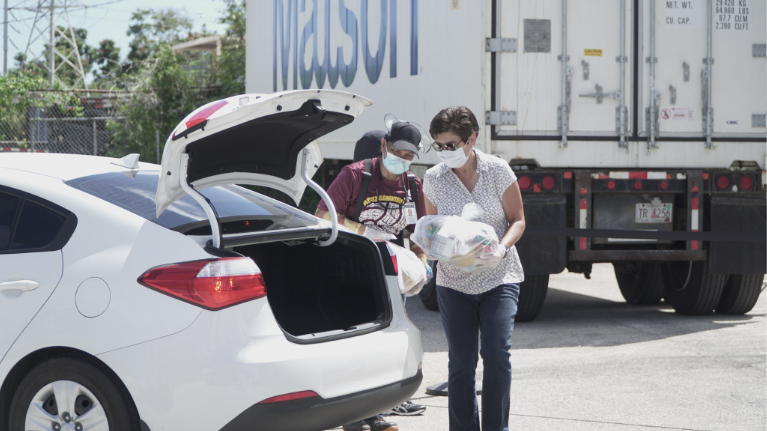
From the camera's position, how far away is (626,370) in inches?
241

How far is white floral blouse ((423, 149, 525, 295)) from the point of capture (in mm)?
4090

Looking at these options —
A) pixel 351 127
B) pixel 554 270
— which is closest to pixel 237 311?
pixel 554 270

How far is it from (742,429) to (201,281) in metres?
3.15

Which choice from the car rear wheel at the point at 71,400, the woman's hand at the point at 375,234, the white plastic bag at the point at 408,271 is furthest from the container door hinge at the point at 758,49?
the car rear wheel at the point at 71,400

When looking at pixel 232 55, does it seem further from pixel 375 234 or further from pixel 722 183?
pixel 375 234

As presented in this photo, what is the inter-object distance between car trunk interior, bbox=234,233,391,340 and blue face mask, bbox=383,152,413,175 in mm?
861

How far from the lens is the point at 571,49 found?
7707 mm

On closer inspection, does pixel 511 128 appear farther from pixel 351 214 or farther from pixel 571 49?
pixel 351 214

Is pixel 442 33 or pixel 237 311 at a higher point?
pixel 442 33

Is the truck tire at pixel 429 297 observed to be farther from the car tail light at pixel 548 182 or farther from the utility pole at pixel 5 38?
the utility pole at pixel 5 38

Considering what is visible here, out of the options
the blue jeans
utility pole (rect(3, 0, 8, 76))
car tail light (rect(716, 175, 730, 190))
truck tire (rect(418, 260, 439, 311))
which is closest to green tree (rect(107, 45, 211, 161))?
utility pole (rect(3, 0, 8, 76))

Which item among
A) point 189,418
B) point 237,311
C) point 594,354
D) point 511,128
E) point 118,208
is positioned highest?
point 511,128

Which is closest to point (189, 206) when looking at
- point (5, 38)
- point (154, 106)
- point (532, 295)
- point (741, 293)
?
point (532, 295)

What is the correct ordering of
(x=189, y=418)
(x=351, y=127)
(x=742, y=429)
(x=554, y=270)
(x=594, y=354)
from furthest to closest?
1. (x=351, y=127)
2. (x=554, y=270)
3. (x=594, y=354)
4. (x=742, y=429)
5. (x=189, y=418)
